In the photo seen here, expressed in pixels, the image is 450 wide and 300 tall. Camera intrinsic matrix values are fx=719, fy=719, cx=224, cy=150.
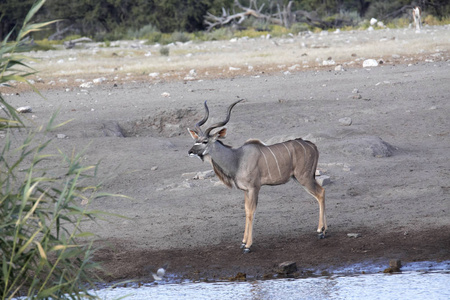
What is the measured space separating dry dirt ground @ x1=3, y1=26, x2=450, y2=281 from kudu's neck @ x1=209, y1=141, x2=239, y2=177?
0.72 meters

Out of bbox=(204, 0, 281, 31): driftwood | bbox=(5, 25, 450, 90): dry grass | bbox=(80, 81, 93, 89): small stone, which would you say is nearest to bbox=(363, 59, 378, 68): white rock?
bbox=(5, 25, 450, 90): dry grass

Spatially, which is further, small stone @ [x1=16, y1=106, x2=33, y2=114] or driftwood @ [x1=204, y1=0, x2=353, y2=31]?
driftwood @ [x1=204, y1=0, x2=353, y2=31]

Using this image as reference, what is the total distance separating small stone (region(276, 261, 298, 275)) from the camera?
6059 millimetres

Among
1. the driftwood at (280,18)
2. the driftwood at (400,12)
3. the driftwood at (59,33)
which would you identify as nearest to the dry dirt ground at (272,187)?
the driftwood at (280,18)

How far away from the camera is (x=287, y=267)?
6059mm

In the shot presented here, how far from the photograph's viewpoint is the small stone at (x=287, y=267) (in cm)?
606

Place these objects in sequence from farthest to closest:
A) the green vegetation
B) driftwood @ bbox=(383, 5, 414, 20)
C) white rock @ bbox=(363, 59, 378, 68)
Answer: driftwood @ bbox=(383, 5, 414, 20) < the green vegetation < white rock @ bbox=(363, 59, 378, 68)

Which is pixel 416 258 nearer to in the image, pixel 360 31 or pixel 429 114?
pixel 429 114

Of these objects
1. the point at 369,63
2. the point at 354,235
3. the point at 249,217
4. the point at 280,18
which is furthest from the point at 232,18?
the point at 249,217

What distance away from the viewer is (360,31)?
2886cm

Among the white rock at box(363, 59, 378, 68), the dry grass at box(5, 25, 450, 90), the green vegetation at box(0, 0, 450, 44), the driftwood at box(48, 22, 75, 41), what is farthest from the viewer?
the driftwood at box(48, 22, 75, 41)

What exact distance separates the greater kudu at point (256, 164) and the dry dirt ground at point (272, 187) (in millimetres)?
473

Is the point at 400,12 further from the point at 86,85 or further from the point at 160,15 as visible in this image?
the point at 86,85

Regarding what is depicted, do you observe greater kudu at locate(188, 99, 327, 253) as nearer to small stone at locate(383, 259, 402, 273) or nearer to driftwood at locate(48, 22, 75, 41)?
small stone at locate(383, 259, 402, 273)
